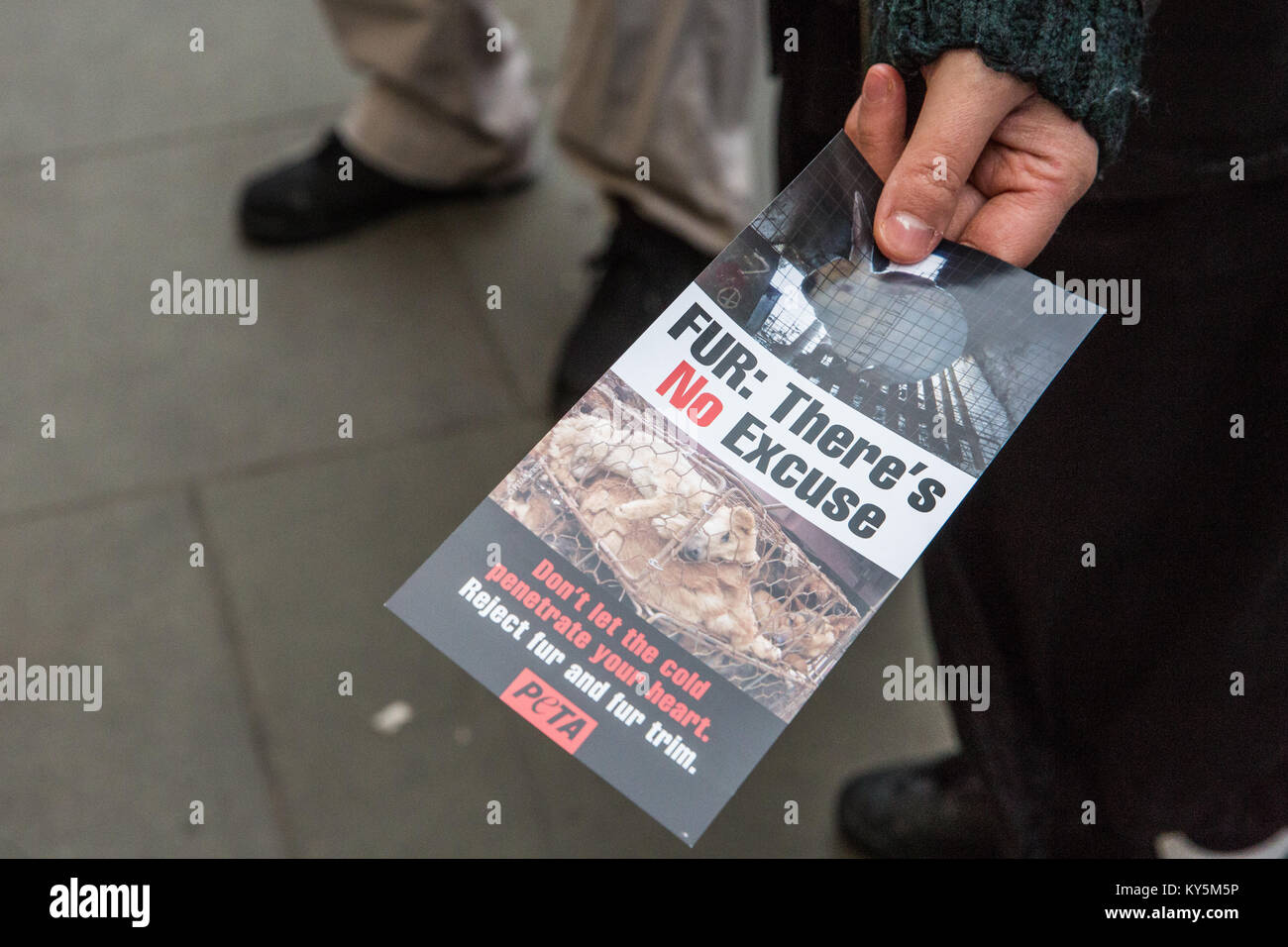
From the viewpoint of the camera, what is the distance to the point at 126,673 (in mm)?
1739

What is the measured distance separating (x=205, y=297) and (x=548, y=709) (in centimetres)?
179

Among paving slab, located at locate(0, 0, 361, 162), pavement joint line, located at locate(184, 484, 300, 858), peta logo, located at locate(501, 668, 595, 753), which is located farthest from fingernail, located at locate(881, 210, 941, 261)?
paving slab, located at locate(0, 0, 361, 162)

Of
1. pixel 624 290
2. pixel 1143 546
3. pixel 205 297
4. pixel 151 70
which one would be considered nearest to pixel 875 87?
pixel 1143 546

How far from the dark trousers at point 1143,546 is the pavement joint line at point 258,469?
1093mm

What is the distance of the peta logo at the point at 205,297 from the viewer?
2.19m

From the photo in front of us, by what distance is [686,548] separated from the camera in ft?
2.53

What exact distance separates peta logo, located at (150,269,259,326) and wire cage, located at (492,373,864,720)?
5.25ft

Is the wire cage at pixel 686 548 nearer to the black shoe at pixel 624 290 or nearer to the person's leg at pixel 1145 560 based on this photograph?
the person's leg at pixel 1145 560

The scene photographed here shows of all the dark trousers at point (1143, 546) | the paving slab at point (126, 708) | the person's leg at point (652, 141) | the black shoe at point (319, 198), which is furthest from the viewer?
the black shoe at point (319, 198)

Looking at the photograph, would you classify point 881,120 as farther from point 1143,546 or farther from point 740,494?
point 1143,546

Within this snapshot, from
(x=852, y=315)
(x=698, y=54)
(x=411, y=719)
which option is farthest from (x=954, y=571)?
(x=698, y=54)

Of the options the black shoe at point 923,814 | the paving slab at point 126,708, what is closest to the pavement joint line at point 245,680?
the paving slab at point 126,708
